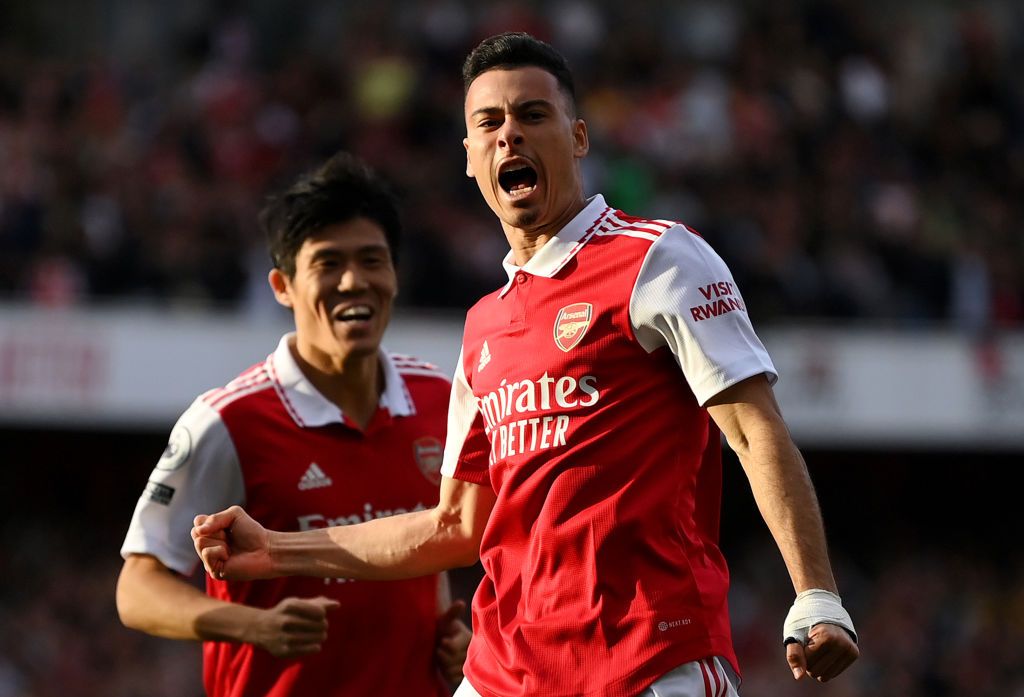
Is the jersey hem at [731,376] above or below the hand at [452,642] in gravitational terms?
above

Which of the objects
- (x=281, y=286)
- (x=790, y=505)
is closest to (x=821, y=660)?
(x=790, y=505)

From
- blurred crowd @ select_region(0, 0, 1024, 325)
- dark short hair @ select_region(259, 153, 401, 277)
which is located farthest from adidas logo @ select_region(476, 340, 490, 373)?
blurred crowd @ select_region(0, 0, 1024, 325)

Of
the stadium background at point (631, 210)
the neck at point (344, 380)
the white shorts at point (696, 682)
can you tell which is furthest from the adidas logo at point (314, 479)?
the stadium background at point (631, 210)

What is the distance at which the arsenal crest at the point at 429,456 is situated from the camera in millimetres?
5480

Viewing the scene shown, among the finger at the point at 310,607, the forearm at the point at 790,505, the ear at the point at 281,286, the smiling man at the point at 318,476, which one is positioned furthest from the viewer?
the ear at the point at 281,286

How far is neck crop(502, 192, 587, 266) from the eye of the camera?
166 inches

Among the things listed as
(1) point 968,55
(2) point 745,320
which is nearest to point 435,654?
(2) point 745,320

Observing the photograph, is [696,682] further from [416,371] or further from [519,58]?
[416,371]

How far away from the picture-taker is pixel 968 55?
58.9 feet

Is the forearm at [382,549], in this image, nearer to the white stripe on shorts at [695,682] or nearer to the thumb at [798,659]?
the white stripe on shorts at [695,682]

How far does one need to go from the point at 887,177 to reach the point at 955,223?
0.86 meters

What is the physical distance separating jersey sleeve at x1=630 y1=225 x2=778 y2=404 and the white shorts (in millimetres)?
640

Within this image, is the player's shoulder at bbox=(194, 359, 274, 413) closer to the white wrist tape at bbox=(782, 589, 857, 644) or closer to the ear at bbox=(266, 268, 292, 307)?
the ear at bbox=(266, 268, 292, 307)

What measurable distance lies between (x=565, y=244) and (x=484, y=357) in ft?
1.26
